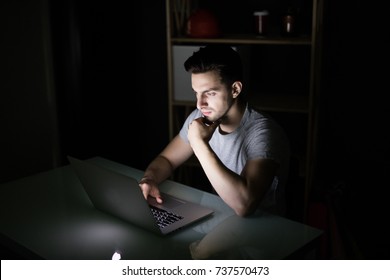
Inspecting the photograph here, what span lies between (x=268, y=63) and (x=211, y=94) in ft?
4.44

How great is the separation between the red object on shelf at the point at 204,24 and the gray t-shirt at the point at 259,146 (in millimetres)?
1072

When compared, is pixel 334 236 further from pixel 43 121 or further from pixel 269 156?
pixel 43 121

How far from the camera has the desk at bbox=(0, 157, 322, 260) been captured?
1.49m

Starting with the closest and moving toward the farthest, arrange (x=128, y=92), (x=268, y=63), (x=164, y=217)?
(x=164, y=217), (x=268, y=63), (x=128, y=92)

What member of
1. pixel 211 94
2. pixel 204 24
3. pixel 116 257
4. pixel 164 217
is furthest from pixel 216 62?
pixel 204 24

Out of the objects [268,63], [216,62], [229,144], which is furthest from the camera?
[268,63]

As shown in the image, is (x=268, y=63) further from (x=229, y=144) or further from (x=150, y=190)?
(x=150, y=190)

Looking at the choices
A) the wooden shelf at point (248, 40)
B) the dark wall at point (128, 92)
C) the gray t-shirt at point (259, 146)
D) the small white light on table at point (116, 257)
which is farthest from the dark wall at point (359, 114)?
the small white light on table at point (116, 257)

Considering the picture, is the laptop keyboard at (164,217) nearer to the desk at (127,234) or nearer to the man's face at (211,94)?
the desk at (127,234)

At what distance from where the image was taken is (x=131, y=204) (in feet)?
5.19

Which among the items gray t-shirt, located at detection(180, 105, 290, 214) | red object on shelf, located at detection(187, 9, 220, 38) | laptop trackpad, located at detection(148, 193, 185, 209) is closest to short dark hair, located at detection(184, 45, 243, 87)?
gray t-shirt, located at detection(180, 105, 290, 214)

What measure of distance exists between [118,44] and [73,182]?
1786 mm

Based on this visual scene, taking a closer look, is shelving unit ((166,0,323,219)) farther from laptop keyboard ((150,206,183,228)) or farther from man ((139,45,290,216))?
laptop keyboard ((150,206,183,228))

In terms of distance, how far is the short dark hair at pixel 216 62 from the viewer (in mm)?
1969
